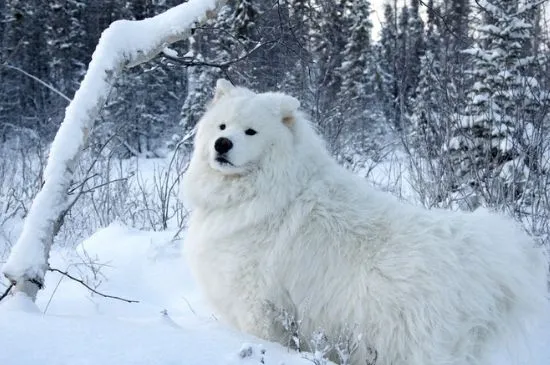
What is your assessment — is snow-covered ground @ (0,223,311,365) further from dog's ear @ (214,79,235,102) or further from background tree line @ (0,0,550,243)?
background tree line @ (0,0,550,243)

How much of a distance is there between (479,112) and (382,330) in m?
7.15

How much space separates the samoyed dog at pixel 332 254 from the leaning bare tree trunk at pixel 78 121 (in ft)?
1.99

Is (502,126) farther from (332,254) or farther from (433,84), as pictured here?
(332,254)

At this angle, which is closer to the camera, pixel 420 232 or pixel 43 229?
pixel 43 229

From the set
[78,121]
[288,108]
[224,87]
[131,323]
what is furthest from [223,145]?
[131,323]

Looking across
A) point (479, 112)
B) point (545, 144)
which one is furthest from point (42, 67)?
point (545, 144)

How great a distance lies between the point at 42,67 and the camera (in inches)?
1165

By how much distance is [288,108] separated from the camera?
345 centimetres

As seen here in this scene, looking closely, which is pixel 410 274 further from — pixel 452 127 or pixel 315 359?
pixel 452 127

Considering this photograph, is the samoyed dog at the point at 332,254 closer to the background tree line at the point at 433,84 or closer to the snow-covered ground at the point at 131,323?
the snow-covered ground at the point at 131,323

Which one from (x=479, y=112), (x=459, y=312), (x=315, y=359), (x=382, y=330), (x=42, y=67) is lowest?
(x=315, y=359)

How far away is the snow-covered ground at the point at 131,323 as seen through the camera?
194 cm

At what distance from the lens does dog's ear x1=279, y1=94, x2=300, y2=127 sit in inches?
136

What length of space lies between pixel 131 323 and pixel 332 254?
1.22m
